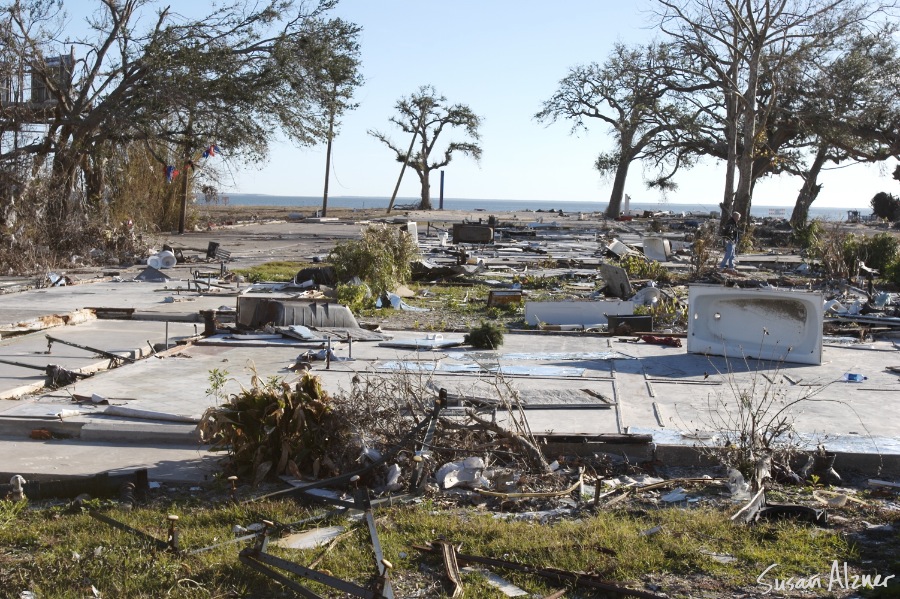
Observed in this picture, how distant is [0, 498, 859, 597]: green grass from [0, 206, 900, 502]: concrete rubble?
0.65 m

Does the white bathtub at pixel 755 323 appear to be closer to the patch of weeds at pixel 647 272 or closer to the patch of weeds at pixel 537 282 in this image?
the patch of weeds at pixel 537 282

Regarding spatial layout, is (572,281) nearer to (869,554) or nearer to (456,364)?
(456,364)

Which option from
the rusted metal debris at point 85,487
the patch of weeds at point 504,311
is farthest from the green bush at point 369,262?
the rusted metal debris at point 85,487

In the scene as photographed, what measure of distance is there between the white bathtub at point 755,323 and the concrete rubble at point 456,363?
2cm

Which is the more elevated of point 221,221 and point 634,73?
point 634,73

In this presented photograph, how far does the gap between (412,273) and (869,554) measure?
46.3ft

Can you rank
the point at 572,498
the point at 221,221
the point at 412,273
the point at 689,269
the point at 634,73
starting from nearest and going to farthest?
the point at 572,498
the point at 412,273
the point at 689,269
the point at 634,73
the point at 221,221

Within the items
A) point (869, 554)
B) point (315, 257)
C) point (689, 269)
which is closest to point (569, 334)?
point (869, 554)

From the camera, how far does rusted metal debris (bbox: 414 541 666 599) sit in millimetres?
4230

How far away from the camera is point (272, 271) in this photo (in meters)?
19.2

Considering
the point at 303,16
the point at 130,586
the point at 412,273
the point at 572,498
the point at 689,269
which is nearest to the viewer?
the point at 130,586

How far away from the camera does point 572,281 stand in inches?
746

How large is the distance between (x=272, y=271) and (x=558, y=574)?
15.5 metres

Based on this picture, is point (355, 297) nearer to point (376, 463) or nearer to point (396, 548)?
point (376, 463)
